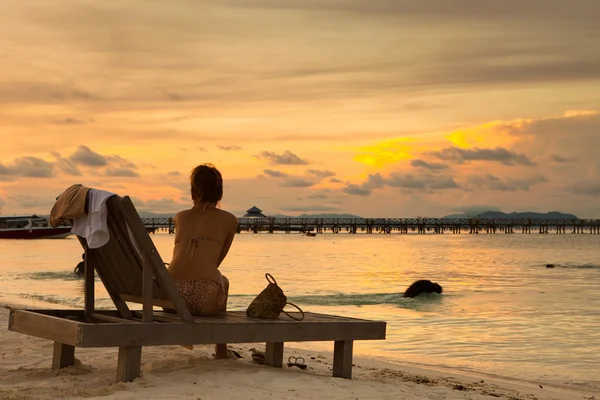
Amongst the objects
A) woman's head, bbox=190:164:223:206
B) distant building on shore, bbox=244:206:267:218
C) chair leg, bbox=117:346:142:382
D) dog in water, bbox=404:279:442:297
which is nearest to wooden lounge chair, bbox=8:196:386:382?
chair leg, bbox=117:346:142:382

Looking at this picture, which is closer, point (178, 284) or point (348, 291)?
point (178, 284)

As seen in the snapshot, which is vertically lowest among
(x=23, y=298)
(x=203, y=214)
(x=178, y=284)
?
(x=23, y=298)

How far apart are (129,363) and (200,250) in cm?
111

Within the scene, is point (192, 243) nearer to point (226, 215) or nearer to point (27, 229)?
point (226, 215)

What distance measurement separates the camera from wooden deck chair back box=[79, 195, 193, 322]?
592 centimetres

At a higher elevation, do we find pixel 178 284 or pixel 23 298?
pixel 178 284

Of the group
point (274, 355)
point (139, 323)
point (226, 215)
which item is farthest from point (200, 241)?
point (274, 355)

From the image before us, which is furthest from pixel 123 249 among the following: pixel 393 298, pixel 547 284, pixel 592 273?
pixel 592 273

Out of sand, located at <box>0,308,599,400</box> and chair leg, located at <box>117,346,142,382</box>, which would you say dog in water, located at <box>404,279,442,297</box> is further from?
chair leg, located at <box>117,346,142,382</box>

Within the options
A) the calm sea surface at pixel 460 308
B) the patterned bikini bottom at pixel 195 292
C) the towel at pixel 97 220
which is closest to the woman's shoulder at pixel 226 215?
the patterned bikini bottom at pixel 195 292

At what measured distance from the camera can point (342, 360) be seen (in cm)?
728

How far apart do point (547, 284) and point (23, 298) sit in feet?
68.8

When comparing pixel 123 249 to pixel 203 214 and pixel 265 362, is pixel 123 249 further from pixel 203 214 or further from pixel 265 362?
pixel 265 362

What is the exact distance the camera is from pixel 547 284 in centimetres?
3381
